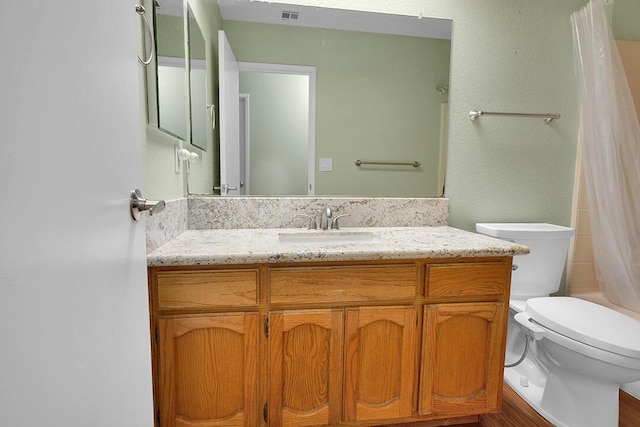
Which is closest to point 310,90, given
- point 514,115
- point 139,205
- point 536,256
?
point 514,115

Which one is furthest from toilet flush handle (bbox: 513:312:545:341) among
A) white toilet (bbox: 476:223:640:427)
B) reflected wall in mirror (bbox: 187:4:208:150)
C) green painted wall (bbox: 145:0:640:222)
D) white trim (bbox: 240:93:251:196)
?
reflected wall in mirror (bbox: 187:4:208:150)

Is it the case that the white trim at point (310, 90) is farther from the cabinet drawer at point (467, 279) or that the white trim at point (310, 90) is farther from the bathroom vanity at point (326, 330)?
the cabinet drawer at point (467, 279)

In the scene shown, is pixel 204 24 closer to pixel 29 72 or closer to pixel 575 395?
pixel 29 72

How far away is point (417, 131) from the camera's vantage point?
1.85 m

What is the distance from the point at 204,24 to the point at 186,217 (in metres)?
0.91

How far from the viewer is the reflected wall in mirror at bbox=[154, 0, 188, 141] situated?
123 centimetres

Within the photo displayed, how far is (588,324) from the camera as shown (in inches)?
56.0

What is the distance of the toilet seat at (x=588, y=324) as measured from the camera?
1.29 metres

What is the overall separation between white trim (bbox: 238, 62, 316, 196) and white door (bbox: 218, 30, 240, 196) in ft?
0.22

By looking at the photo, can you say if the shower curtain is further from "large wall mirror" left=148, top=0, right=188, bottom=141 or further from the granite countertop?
"large wall mirror" left=148, top=0, right=188, bottom=141

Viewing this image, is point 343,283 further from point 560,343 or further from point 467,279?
point 560,343

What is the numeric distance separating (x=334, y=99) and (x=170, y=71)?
0.79 metres

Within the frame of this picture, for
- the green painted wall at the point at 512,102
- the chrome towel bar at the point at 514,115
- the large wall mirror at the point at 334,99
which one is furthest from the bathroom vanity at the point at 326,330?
the chrome towel bar at the point at 514,115

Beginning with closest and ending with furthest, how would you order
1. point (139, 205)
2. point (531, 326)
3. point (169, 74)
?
point (139, 205)
point (169, 74)
point (531, 326)
